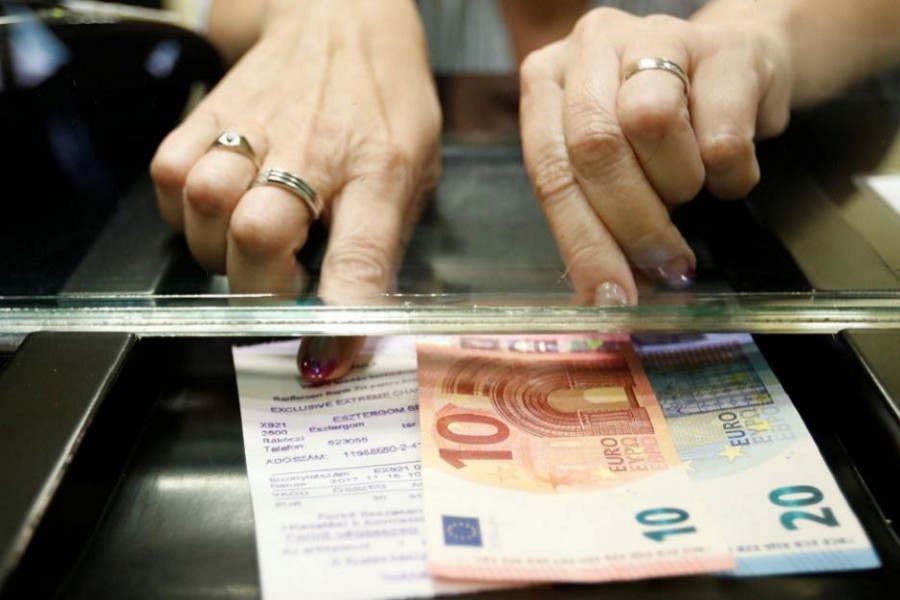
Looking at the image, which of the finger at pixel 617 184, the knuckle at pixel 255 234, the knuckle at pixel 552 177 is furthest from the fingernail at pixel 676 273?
the knuckle at pixel 255 234

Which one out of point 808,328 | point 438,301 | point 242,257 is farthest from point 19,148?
point 808,328

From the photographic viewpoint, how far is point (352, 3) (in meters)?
0.98

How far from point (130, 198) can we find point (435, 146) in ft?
1.07

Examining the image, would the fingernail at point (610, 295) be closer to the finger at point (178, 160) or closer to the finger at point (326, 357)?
the finger at point (326, 357)

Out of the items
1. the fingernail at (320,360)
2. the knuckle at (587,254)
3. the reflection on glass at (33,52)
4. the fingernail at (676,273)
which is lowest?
the fingernail at (320,360)

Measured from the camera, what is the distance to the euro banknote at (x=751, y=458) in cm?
48

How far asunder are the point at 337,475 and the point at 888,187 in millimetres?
567

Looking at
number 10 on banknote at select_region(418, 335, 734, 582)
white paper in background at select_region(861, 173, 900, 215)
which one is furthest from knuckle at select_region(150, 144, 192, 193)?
white paper in background at select_region(861, 173, 900, 215)

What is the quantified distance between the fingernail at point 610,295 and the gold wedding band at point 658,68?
17cm

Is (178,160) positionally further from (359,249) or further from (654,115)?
(654,115)

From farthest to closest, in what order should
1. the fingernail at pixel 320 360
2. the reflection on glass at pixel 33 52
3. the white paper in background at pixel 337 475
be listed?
the reflection on glass at pixel 33 52 → the fingernail at pixel 320 360 → the white paper in background at pixel 337 475

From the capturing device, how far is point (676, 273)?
0.69 m

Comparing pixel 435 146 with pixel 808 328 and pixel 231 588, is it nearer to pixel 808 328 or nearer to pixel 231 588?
pixel 808 328

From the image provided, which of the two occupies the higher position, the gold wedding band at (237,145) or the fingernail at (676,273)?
the gold wedding band at (237,145)
